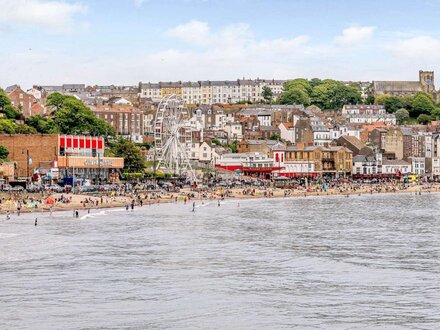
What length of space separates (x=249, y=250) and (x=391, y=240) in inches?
400

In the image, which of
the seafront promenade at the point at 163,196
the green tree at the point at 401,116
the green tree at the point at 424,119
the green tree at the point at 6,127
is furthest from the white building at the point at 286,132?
the green tree at the point at 6,127

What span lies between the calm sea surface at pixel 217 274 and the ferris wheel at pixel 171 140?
146 feet

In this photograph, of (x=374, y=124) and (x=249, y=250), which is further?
(x=374, y=124)

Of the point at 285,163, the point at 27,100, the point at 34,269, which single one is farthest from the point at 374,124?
the point at 34,269

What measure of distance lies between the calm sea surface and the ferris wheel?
146 ft

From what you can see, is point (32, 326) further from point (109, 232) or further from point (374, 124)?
point (374, 124)

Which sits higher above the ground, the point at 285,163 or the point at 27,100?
the point at 27,100

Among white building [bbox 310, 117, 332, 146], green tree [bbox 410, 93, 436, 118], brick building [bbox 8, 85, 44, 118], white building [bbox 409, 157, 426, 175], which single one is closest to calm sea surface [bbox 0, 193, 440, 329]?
brick building [bbox 8, 85, 44, 118]

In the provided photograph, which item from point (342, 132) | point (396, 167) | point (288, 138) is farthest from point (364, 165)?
point (342, 132)

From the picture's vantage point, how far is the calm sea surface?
29.8m

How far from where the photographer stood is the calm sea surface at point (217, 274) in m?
29.8

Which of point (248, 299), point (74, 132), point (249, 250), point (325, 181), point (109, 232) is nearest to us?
point (248, 299)

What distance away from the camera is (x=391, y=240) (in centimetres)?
5247

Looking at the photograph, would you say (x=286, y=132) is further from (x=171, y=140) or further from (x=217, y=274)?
Answer: (x=217, y=274)
